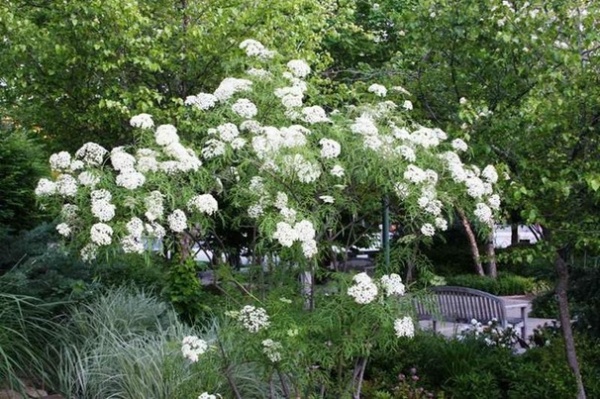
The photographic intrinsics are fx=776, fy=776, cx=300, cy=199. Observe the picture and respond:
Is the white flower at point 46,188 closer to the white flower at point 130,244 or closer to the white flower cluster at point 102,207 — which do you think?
the white flower cluster at point 102,207

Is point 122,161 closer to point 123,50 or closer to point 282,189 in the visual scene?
point 282,189

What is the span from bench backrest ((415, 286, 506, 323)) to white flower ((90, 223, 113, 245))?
5.43 metres

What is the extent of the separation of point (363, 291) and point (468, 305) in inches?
214

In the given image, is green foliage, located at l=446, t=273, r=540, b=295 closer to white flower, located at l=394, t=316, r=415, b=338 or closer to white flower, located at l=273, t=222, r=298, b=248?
white flower, located at l=394, t=316, r=415, b=338

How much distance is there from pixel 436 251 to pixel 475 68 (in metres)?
14.1

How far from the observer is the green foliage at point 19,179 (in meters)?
8.98

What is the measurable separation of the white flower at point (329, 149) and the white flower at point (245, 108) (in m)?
0.44

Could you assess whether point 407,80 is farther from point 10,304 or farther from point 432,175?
point 10,304

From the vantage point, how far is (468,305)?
916cm

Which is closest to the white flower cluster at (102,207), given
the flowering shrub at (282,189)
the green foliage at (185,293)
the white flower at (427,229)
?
the flowering shrub at (282,189)

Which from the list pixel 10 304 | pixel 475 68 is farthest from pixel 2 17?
pixel 475 68

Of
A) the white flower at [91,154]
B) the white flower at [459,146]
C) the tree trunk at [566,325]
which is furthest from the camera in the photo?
the tree trunk at [566,325]

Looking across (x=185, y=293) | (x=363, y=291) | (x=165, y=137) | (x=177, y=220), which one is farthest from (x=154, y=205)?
(x=185, y=293)

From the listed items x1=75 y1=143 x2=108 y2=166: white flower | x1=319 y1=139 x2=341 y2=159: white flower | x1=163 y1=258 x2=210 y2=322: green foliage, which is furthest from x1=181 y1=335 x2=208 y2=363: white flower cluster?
x1=163 y1=258 x2=210 y2=322: green foliage
